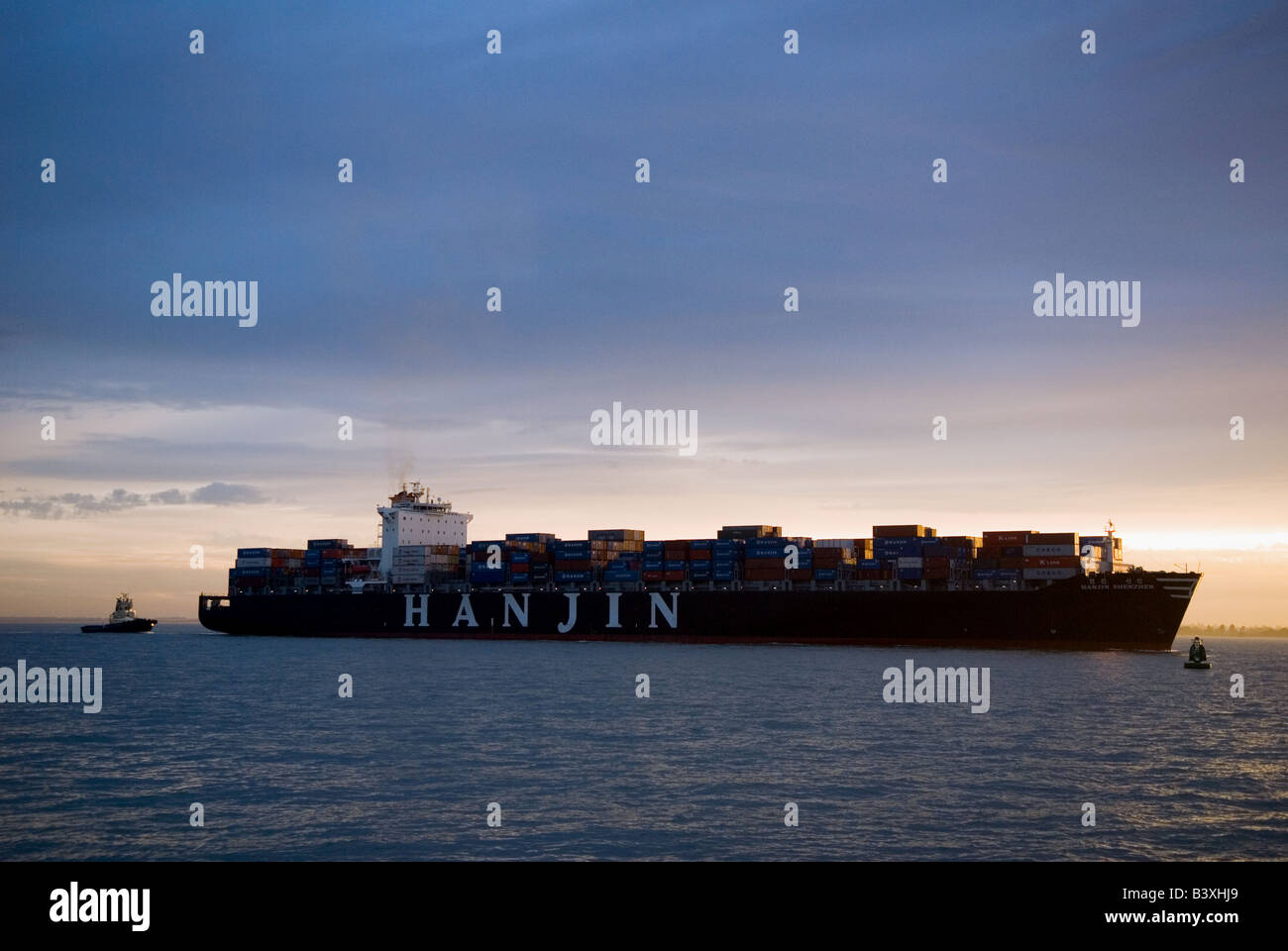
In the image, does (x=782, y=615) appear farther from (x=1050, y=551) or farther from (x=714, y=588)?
(x=1050, y=551)

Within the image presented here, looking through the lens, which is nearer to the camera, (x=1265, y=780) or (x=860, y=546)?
(x=1265, y=780)

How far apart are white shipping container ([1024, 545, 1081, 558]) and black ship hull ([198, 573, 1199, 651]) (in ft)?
7.21

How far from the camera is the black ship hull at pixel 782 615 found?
224 ft

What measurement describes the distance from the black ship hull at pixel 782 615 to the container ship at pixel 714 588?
0.11m

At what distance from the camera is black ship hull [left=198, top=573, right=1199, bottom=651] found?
68250 mm

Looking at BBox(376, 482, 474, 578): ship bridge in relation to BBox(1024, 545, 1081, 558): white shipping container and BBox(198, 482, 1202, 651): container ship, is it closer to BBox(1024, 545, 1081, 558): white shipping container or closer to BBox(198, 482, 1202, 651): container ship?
BBox(198, 482, 1202, 651): container ship

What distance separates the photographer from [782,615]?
76.8 metres

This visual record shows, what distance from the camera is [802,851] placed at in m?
18.3

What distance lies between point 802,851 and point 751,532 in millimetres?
66124

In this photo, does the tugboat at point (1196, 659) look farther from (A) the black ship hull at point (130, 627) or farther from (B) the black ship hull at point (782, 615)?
(A) the black ship hull at point (130, 627)

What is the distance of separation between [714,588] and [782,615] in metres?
6.44

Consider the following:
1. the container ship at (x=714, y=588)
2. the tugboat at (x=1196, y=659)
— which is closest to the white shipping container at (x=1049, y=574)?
the container ship at (x=714, y=588)

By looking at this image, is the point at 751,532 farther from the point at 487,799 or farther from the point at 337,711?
the point at 487,799
